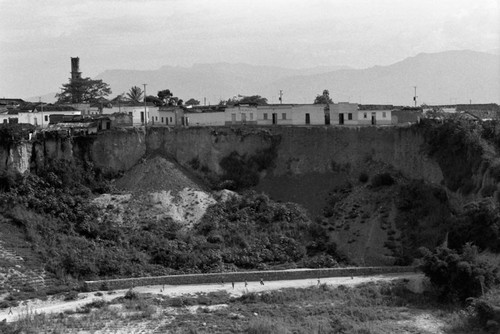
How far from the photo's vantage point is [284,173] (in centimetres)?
4562

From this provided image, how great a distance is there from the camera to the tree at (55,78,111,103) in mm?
72812

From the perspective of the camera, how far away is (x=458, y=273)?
32812 millimetres

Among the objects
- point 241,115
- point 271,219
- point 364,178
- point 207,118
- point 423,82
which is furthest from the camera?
point 423,82

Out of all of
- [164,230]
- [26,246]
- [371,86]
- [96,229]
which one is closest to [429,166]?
[164,230]

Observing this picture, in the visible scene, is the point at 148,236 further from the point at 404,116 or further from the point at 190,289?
the point at 404,116

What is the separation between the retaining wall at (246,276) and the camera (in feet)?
118

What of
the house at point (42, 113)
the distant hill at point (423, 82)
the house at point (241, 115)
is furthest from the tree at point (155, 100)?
the distant hill at point (423, 82)

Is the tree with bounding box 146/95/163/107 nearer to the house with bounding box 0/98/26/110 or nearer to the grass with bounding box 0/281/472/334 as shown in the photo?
the house with bounding box 0/98/26/110

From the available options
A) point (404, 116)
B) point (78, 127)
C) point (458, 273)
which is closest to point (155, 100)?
point (78, 127)

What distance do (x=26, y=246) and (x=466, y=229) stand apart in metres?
20.6

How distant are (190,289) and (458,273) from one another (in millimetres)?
11562

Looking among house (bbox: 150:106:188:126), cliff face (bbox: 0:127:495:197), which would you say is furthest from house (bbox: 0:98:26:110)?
cliff face (bbox: 0:127:495:197)

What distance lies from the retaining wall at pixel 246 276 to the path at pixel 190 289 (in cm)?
31

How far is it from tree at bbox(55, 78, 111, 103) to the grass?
138 ft
